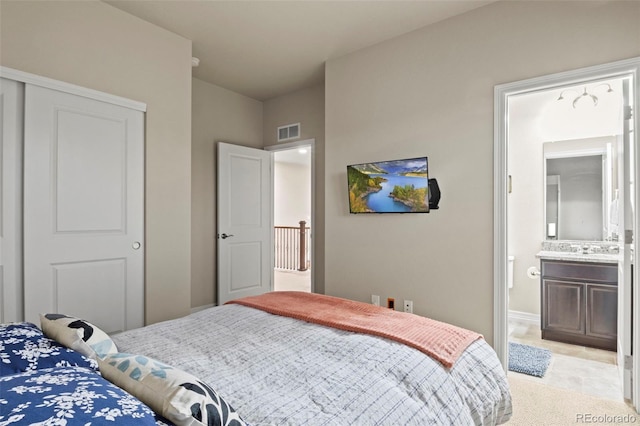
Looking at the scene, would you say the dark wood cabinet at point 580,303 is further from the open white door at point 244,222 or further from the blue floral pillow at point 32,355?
the blue floral pillow at point 32,355

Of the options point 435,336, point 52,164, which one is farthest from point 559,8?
point 52,164

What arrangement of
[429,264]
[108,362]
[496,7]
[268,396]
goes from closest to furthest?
1. [108,362]
2. [268,396]
3. [496,7]
4. [429,264]

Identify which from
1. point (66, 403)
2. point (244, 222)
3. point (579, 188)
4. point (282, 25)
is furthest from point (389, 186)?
point (66, 403)

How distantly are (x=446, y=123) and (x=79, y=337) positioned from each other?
285cm

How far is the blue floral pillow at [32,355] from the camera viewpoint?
1.02 metres

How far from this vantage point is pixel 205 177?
4.40 meters

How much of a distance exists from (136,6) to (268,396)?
3.08m

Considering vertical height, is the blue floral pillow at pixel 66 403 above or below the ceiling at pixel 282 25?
below

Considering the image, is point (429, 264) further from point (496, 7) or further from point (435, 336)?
point (496, 7)

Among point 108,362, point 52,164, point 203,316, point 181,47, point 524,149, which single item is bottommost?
point 203,316

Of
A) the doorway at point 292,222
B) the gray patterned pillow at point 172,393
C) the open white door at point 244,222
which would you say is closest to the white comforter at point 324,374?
the gray patterned pillow at point 172,393

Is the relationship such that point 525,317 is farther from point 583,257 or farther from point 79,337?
point 79,337

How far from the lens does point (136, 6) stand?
2816mm

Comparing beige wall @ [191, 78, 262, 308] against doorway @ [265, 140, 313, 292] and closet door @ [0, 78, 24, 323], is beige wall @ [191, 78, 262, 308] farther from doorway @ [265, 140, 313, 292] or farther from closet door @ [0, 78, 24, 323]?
closet door @ [0, 78, 24, 323]
